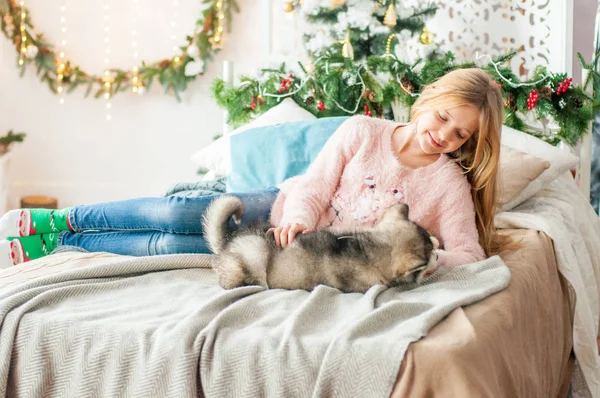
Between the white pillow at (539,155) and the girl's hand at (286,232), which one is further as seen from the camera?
the white pillow at (539,155)

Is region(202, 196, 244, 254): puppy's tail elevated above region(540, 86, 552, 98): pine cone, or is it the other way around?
region(540, 86, 552, 98): pine cone

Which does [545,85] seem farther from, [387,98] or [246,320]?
[246,320]

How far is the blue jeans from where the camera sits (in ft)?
6.66

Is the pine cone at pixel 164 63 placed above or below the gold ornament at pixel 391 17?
below

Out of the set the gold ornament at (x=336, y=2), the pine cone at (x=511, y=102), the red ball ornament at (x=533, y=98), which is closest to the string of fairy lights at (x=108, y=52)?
the gold ornament at (x=336, y=2)

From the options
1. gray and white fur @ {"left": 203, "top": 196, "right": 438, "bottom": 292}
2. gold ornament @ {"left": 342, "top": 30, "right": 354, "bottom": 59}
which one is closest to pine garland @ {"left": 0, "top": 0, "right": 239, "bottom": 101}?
gold ornament @ {"left": 342, "top": 30, "right": 354, "bottom": 59}

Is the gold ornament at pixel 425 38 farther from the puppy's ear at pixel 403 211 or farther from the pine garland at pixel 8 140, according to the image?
the pine garland at pixel 8 140

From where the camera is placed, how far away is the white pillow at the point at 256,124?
128 inches

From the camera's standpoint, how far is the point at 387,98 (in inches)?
127

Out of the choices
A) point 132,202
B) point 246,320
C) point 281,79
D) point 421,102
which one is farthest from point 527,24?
point 246,320

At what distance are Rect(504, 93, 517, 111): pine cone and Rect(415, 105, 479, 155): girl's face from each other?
117 cm

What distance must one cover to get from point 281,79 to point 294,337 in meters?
2.36

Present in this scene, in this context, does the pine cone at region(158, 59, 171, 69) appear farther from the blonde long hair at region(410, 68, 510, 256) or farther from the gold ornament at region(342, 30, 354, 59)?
the blonde long hair at region(410, 68, 510, 256)

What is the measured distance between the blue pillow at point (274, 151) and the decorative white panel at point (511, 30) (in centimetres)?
107
